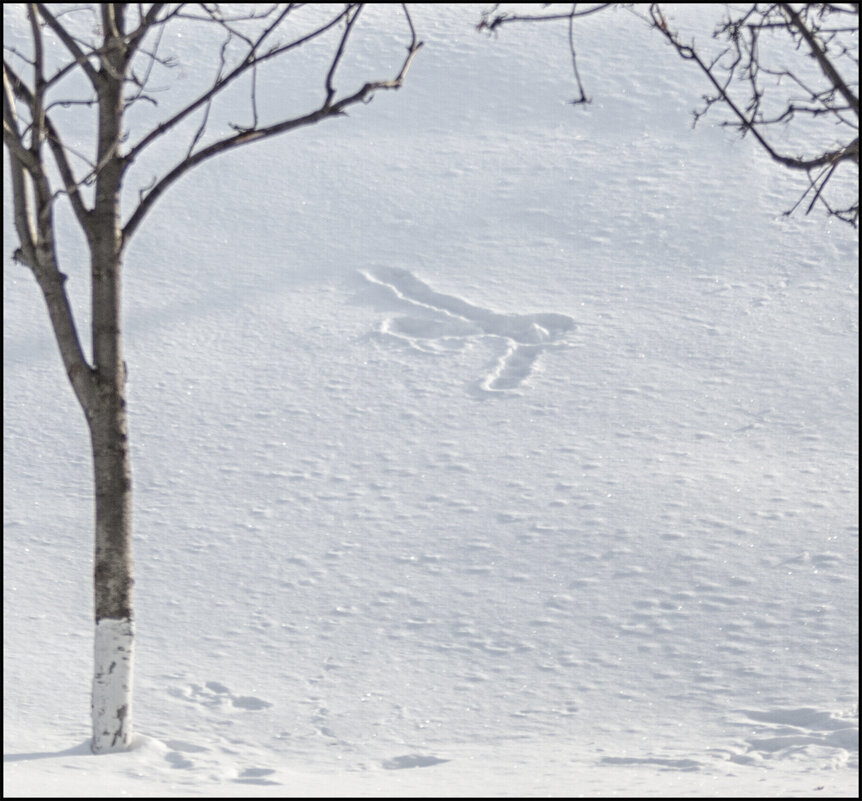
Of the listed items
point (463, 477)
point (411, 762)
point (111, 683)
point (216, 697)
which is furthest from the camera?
point (463, 477)

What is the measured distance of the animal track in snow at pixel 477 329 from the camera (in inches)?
372

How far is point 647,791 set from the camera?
399cm

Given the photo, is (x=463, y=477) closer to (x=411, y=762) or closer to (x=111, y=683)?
(x=411, y=762)

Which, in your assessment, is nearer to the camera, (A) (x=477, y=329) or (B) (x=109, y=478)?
(B) (x=109, y=478)

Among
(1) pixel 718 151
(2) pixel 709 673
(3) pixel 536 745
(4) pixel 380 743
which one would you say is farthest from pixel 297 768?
(1) pixel 718 151

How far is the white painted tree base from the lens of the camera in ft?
14.2

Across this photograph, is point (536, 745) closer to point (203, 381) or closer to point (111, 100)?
point (111, 100)

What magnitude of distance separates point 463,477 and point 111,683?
3.80 metres

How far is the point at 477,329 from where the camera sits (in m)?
10.0

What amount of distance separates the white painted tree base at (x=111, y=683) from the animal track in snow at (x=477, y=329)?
16.9 feet

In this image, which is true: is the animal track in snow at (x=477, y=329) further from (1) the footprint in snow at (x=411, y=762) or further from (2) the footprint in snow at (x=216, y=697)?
(1) the footprint in snow at (x=411, y=762)

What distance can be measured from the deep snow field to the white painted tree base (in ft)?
0.47

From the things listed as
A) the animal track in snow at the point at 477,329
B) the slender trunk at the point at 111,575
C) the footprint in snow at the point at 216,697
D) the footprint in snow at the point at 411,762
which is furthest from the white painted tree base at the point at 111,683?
the animal track in snow at the point at 477,329

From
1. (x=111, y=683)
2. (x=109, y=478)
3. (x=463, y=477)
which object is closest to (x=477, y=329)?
(x=463, y=477)
